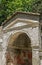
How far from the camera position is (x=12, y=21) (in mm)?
17172

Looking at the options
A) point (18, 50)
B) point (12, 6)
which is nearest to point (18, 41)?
point (18, 50)

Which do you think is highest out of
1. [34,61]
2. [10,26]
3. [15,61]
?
[10,26]

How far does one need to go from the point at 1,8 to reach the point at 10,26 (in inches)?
611

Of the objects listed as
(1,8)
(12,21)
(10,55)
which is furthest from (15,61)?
(1,8)

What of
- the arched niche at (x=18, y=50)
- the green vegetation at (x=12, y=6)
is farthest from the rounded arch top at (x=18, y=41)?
the green vegetation at (x=12, y=6)

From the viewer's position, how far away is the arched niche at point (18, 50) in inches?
692

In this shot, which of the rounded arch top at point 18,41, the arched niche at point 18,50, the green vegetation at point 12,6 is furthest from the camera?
the green vegetation at point 12,6

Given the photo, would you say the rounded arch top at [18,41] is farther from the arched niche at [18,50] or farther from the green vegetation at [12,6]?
the green vegetation at [12,6]

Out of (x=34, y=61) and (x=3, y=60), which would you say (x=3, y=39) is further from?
(x=34, y=61)

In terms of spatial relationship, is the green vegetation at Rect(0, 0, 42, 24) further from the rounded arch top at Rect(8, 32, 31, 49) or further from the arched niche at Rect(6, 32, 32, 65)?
the arched niche at Rect(6, 32, 32, 65)

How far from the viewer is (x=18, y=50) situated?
18.4 meters

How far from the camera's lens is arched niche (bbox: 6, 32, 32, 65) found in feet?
57.6

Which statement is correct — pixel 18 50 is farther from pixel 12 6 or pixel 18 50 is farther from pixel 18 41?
pixel 12 6

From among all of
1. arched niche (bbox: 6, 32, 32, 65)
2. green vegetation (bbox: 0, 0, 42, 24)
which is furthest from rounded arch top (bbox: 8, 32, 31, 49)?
green vegetation (bbox: 0, 0, 42, 24)
